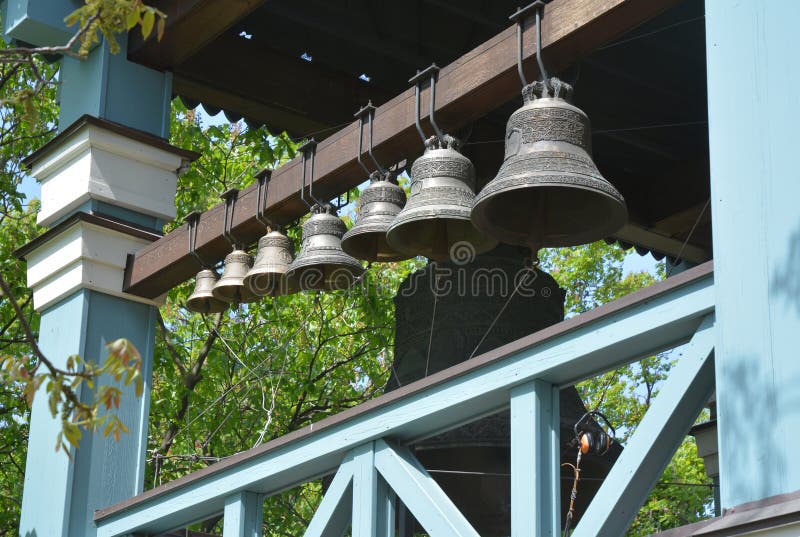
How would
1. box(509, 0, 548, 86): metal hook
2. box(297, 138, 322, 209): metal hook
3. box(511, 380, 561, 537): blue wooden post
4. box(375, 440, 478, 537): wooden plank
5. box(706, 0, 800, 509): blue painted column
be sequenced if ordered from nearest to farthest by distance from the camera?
box(706, 0, 800, 509): blue painted column, box(511, 380, 561, 537): blue wooden post, box(375, 440, 478, 537): wooden plank, box(509, 0, 548, 86): metal hook, box(297, 138, 322, 209): metal hook

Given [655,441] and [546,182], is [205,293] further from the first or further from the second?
[655,441]

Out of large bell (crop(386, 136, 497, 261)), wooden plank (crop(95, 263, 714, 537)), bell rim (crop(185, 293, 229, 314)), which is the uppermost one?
bell rim (crop(185, 293, 229, 314))

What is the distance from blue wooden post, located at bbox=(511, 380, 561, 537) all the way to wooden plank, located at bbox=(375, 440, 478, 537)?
9.2 inches

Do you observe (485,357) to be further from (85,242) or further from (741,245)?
(85,242)

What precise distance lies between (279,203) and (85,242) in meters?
0.97

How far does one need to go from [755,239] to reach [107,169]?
362 centimetres

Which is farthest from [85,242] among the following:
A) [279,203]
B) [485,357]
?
[485,357]

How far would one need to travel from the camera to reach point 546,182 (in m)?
3.93

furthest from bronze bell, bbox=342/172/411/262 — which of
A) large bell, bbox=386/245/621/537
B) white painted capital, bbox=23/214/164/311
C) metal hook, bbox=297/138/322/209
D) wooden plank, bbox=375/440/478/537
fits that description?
white painted capital, bbox=23/214/164/311

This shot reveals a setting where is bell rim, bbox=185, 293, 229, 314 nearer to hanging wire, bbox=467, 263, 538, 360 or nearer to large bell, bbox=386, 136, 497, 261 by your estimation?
hanging wire, bbox=467, 263, 538, 360

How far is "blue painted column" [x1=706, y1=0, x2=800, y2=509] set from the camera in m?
2.90

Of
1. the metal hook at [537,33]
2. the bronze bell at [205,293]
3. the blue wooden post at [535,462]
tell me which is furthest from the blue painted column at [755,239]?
the bronze bell at [205,293]

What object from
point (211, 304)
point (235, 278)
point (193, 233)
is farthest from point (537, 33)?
point (211, 304)

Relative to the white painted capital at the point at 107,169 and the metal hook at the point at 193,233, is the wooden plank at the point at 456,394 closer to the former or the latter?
the metal hook at the point at 193,233
